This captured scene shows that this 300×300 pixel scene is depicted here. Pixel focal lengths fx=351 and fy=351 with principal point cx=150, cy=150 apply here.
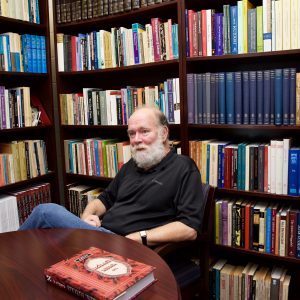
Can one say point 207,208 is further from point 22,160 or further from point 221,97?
point 22,160

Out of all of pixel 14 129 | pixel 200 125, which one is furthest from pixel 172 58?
pixel 14 129

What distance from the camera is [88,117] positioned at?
2.66 meters

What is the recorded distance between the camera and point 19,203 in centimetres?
257

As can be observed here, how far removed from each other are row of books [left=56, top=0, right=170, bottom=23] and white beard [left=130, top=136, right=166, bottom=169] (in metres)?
0.96

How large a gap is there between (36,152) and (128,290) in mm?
2046

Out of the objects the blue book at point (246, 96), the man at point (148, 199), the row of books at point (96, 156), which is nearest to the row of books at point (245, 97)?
the blue book at point (246, 96)

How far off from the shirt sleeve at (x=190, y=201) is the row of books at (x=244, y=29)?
0.79 meters

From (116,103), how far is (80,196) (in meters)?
0.79

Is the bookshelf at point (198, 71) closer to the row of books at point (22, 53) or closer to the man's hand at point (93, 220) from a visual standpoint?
the row of books at point (22, 53)

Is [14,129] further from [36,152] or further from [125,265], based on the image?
[125,265]

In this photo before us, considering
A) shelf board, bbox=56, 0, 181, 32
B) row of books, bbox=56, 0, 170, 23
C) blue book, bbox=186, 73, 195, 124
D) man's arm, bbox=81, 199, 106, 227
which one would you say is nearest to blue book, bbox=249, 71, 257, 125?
blue book, bbox=186, 73, 195, 124

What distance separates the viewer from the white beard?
197 centimetres

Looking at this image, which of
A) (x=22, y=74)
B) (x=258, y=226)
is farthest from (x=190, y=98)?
(x=22, y=74)

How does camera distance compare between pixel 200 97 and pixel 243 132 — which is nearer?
pixel 200 97
